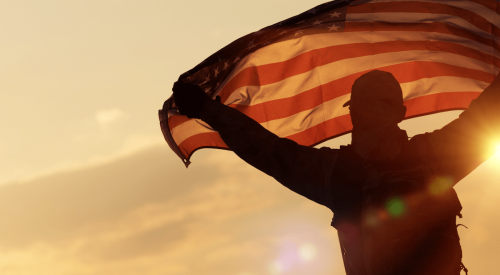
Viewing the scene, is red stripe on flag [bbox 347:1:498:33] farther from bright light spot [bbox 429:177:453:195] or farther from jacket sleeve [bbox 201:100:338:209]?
bright light spot [bbox 429:177:453:195]

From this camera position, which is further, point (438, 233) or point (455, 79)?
point (455, 79)

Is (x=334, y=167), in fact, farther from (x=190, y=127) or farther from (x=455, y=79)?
(x=455, y=79)

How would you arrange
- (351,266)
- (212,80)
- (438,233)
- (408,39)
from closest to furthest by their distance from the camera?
1. (438,233)
2. (351,266)
3. (212,80)
4. (408,39)

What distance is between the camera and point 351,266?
707 cm

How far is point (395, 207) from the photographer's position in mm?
6715

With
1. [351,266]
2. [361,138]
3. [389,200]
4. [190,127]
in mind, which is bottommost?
[351,266]

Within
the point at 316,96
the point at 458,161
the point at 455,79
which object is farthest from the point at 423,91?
the point at 458,161

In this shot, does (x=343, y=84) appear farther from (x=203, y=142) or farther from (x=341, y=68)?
(x=203, y=142)

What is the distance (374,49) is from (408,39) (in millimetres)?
537

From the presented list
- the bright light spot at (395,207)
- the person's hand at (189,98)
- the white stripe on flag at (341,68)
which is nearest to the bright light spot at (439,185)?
the bright light spot at (395,207)

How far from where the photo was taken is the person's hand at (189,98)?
804cm

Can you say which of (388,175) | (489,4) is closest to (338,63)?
(489,4)

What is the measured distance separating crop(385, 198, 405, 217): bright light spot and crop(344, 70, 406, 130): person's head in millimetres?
899

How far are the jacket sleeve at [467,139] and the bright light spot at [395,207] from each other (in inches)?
22.9
